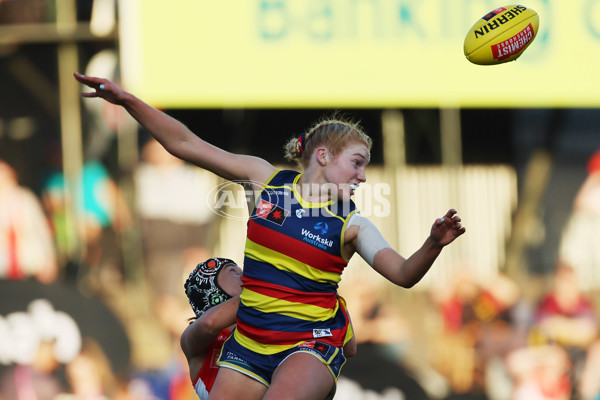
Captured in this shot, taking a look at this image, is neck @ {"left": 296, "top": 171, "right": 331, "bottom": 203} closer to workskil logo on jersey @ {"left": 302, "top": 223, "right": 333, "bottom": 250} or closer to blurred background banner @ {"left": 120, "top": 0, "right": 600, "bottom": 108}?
workskil logo on jersey @ {"left": 302, "top": 223, "right": 333, "bottom": 250}

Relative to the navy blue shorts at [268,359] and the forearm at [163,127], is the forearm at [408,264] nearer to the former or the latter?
the navy blue shorts at [268,359]

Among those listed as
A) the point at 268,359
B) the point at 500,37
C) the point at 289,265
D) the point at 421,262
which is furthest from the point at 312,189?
the point at 500,37

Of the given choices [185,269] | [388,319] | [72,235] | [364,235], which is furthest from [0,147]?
[364,235]

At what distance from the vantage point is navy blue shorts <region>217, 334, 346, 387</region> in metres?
3.79

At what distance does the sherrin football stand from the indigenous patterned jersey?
4.57ft

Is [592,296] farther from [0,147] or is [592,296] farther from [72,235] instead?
[0,147]

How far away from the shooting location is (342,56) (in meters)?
8.61

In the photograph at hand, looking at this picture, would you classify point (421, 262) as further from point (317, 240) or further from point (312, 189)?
point (312, 189)

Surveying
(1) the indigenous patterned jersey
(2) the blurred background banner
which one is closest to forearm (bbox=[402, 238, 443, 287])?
(1) the indigenous patterned jersey

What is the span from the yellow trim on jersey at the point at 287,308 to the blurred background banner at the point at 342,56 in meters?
4.82

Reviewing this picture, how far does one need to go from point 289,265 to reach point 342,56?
508 centimetres

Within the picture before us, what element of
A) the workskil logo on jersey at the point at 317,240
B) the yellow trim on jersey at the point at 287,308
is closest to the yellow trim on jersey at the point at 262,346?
the yellow trim on jersey at the point at 287,308

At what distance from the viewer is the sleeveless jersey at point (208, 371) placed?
419 cm

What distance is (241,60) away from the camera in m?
8.48
